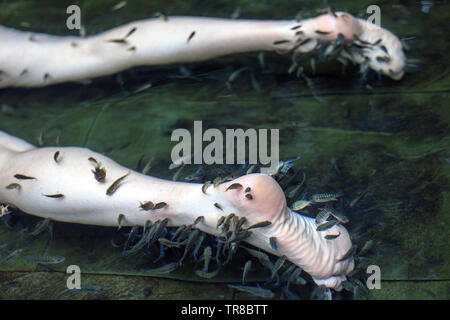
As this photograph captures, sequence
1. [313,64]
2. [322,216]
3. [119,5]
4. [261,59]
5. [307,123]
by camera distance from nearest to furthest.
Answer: [322,216]
[307,123]
[313,64]
[261,59]
[119,5]

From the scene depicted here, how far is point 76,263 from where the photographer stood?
5.61 feet

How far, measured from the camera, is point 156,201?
1582mm

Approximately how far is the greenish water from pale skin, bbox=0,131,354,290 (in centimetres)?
14

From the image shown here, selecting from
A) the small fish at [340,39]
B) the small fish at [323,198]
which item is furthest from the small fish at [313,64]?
the small fish at [323,198]

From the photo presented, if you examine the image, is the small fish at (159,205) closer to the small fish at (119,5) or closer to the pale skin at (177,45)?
the pale skin at (177,45)

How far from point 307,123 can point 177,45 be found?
2.33 feet

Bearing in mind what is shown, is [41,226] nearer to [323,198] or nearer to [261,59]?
[323,198]

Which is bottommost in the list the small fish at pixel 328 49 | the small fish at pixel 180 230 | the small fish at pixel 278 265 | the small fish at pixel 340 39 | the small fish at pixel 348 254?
the small fish at pixel 278 265

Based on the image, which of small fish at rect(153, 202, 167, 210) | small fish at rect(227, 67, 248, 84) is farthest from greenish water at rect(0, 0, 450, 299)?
small fish at rect(153, 202, 167, 210)

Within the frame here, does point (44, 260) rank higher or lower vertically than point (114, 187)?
lower

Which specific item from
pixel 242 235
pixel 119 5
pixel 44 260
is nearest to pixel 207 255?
pixel 242 235

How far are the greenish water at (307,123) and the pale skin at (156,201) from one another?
0.14 meters

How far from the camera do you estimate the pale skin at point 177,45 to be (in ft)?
6.91

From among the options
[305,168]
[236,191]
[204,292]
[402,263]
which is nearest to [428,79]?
[305,168]
